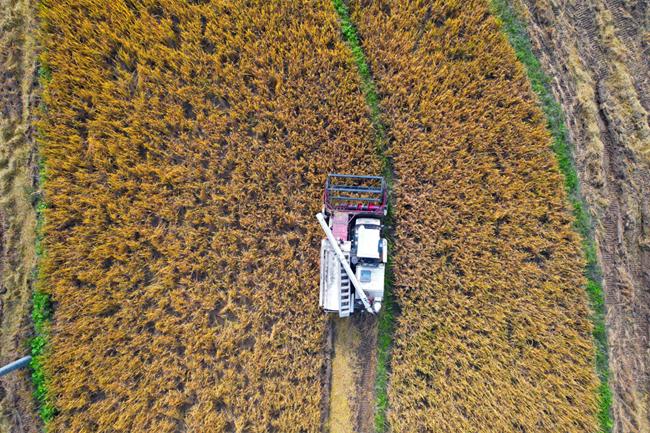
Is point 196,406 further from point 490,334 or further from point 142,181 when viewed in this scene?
point 490,334

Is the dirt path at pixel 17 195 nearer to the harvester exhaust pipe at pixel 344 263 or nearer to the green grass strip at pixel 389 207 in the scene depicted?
the harvester exhaust pipe at pixel 344 263

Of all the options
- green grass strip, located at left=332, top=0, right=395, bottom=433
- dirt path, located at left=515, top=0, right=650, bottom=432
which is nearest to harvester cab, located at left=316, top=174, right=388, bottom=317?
green grass strip, located at left=332, top=0, right=395, bottom=433

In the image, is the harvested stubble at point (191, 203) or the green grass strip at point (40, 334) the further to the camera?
the harvested stubble at point (191, 203)

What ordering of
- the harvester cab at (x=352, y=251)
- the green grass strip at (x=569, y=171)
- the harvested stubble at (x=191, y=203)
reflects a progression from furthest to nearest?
the harvested stubble at (x=191, y=203) → the green grass strip at (x=569, y=171) → the harvester cab at (x=352, y=251)

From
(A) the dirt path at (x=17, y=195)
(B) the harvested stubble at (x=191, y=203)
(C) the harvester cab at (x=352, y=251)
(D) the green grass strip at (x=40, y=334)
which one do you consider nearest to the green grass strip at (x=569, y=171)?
(B) the harvested stubble at (x=191, y=203)

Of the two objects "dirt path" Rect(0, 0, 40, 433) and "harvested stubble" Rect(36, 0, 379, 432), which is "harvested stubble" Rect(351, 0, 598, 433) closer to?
"harvested stubble" Rect(36, 0, 379, 432)

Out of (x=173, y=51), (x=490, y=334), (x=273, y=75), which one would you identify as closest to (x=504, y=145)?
(x=490, y=334)

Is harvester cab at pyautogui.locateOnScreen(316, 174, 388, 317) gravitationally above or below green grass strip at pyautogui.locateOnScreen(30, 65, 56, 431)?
above

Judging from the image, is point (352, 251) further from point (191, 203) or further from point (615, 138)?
point (615, 138)
